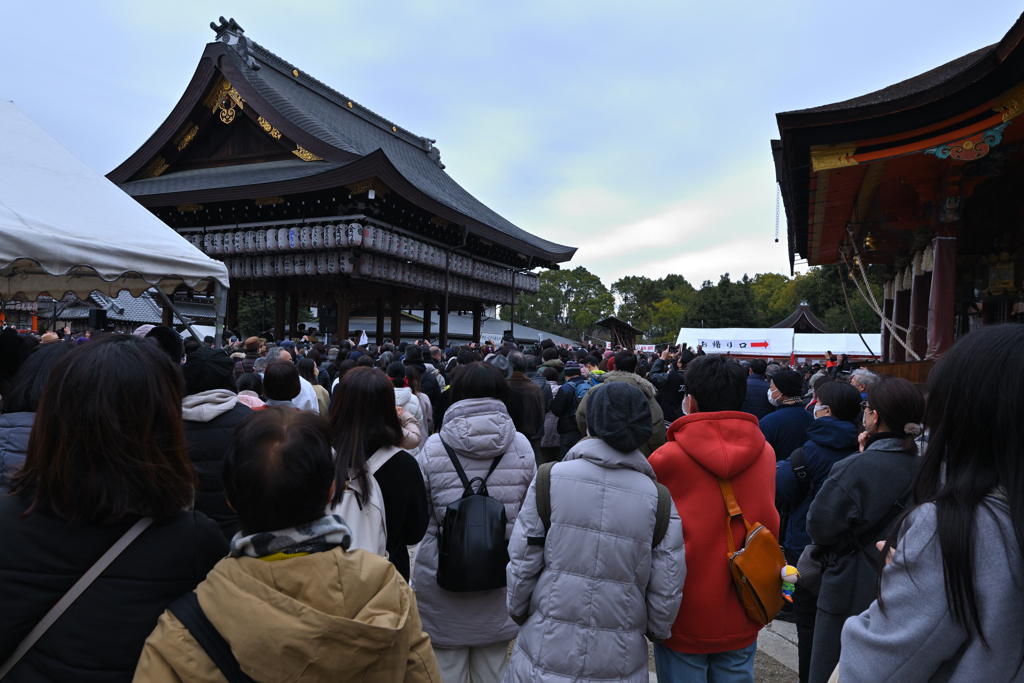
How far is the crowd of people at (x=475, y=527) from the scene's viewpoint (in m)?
1.03

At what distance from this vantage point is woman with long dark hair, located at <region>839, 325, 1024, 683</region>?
3.13ft

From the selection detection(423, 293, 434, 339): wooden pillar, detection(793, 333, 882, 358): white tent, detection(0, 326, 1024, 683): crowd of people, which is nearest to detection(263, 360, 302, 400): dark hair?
detection(0, 326, 1024, 683): crowd of people

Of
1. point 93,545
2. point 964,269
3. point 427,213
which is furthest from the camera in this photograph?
point 427,213

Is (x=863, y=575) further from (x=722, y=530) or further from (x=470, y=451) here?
(x=470, y=451)

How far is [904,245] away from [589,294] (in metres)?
40.5

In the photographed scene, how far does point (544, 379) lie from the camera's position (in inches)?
249

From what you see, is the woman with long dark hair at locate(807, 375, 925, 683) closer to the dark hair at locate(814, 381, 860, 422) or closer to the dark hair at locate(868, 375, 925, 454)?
the dark hair at locate(868, 375, 925, 454)

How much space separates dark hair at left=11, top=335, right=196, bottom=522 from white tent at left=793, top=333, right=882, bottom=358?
24.2m

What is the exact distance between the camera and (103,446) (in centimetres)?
115

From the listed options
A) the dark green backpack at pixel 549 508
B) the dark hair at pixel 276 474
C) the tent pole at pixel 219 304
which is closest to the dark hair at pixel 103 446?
the dark hair at pixel 276 474

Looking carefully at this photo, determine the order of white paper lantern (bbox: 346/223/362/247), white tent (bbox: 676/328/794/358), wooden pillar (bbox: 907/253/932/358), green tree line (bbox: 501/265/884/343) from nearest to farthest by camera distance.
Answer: wooden pillar (bbox: 907/253/932/358), white paper lantern (bbox: 346/223/362/247), white tent (bbox: 676/328/794/358), green tree line (bbox: 501/265/884/343)

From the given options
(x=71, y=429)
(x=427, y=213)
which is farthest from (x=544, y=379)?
(x=427, y=213)

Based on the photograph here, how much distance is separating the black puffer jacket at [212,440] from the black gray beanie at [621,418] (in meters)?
1.23

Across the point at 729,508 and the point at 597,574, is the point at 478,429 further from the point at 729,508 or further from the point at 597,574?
the point at 729,508
